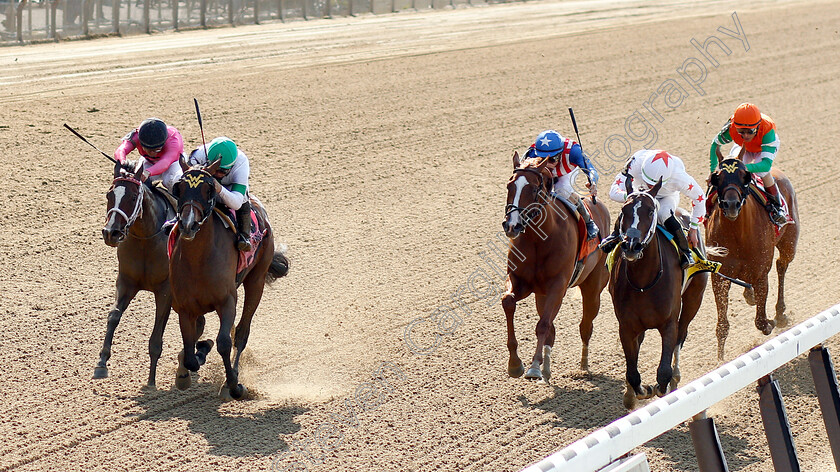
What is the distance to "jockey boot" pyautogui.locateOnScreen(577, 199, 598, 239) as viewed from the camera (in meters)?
7.29

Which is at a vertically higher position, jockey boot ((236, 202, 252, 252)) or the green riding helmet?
the green riding helmet

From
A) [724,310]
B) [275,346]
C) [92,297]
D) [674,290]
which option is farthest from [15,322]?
[724,310]

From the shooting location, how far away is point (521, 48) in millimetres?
20609

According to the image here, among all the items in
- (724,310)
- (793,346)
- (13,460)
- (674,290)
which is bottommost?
(13,460)

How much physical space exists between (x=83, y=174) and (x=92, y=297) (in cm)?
336

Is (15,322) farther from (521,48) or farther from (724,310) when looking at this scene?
(521,48)

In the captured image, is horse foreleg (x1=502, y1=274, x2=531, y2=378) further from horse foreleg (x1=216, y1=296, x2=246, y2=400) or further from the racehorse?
the racehorse

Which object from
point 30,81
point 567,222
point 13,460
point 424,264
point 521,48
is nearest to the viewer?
point 13,460

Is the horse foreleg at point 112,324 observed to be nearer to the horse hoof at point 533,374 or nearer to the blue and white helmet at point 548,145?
the horse hoof at point 533,374

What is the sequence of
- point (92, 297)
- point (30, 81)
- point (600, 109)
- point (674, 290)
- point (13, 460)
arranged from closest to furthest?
1. point (13, 460)
2. point (674, 290)
3. point (92, 297)
4. point (30, 81)
5. point (600, 109)

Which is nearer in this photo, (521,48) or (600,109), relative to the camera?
(600,109)

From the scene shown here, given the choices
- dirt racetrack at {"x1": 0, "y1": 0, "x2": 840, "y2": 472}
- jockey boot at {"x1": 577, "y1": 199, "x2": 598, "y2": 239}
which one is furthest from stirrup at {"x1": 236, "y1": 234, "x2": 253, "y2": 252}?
jockey boot at {"x1": 577, "y1": 199, "x2": 598, "y2": 239}

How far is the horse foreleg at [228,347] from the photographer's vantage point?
21.4 feet

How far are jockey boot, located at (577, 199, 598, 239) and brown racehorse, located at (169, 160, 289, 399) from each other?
273cm
